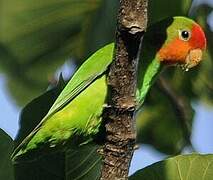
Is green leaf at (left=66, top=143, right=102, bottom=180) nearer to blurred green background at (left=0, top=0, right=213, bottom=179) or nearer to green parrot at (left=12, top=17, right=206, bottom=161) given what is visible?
green parrot at (left=12, top=17, right=206, bottom=161)

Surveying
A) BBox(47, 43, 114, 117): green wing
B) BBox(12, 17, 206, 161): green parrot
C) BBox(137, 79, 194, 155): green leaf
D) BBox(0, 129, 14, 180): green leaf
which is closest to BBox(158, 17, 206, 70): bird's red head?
BBox(12, 17, 206, 161): green parrot

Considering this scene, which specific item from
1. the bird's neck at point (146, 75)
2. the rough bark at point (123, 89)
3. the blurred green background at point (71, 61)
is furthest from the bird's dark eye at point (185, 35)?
the rough bark at point (123, 89)

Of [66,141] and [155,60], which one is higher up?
[155,60]

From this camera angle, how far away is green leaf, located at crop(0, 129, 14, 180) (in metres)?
1.68

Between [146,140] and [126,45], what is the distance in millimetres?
992

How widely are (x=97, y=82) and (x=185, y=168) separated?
303 millimetres

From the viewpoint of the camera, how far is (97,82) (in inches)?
71.9

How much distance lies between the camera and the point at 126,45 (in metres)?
1.33

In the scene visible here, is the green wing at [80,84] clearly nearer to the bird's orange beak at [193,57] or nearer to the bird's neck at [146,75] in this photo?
the bird's neck at [146,75]

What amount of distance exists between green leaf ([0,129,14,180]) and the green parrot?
18 mm

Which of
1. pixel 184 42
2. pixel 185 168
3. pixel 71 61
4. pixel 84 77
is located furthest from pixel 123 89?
pixel 71 61

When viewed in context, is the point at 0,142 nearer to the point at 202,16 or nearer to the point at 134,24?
the point at 134,24

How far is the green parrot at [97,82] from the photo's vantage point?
1.78 metres

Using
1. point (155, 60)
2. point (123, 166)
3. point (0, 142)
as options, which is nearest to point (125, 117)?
point (123, 166)
